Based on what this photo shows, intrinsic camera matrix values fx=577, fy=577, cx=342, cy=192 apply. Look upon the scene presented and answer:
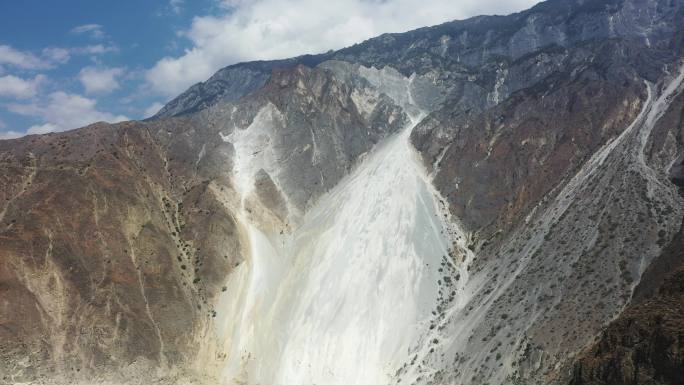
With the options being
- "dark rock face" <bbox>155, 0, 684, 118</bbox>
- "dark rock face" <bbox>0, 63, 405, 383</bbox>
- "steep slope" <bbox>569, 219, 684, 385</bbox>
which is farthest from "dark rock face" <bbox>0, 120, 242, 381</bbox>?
"dark rock face" <bbox>155, 0, 684, 118</bbox>

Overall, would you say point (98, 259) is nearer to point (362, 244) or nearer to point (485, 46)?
point (362, 244)

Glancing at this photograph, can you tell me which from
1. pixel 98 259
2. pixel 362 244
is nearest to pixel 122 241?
pixel 98 259

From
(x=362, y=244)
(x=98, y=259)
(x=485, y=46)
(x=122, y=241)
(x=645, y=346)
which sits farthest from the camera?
(x=485, y=46)

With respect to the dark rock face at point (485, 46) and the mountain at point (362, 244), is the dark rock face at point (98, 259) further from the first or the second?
the dark rock face at point (485, 46)

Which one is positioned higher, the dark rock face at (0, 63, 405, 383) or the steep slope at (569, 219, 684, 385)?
the dark rock face at (0, 63, 405, 383)

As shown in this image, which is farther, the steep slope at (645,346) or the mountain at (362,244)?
the mountain at (362,244)

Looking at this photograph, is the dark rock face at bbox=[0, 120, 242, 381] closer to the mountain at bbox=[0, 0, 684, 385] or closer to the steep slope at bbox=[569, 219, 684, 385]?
the mountain at bbox=[0, 0, 684, 385]

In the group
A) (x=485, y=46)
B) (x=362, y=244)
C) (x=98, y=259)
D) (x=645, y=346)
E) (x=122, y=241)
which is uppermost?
(x=485, y=46)

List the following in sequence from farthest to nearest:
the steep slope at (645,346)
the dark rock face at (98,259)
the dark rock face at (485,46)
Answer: the dark rock face at (485,46)
the dark rock face at (98,259)
the steep slope at (645,346)

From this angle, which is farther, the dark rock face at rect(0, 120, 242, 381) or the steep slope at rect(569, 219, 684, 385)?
the dark rock face at rect(0, 120, 242, 381)

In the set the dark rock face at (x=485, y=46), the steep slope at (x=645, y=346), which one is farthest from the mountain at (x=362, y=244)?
the dark rock face at (x=485, y=46)
